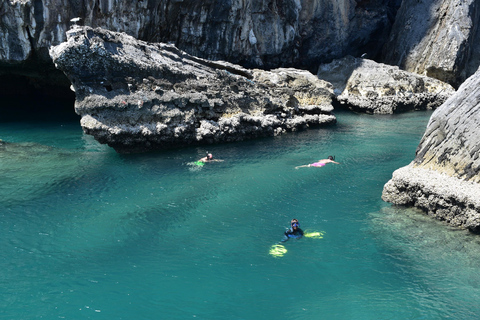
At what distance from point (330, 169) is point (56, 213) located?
33.5 feet

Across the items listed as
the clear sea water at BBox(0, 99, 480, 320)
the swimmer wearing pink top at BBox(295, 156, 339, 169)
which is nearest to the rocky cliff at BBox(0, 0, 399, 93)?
the clear sea water at BBox(0, 99, 480, 320)

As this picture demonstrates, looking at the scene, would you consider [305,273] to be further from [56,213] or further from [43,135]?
[43,135]

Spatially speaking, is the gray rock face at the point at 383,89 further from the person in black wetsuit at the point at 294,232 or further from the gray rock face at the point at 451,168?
the person in black wetsuit at the point at 294,232

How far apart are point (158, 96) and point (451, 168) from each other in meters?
13.0

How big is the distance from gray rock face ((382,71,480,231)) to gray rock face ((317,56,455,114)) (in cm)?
2010

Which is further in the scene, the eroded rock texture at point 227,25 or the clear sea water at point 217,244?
the eroded rock texture at point 227,25

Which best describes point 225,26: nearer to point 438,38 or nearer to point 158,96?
point 158,96

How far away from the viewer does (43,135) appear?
22.6 m

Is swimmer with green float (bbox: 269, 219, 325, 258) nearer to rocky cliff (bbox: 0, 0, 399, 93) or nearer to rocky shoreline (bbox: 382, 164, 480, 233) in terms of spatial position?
rocky shoreline (bbox: 382, 164, 480, 233)

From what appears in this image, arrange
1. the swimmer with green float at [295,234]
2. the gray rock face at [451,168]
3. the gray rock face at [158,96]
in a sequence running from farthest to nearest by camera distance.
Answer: the gray rock face at [158,96] → the gray rock face at [451,168] → the swimmer with green float at [295,234]

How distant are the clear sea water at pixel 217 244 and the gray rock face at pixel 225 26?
781 centimetres

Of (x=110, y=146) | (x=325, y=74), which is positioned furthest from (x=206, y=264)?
(x=325, y=74)

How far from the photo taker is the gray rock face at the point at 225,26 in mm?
22312

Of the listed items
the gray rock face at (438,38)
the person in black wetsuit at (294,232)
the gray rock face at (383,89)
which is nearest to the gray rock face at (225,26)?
the gray rock face at (438,38)
